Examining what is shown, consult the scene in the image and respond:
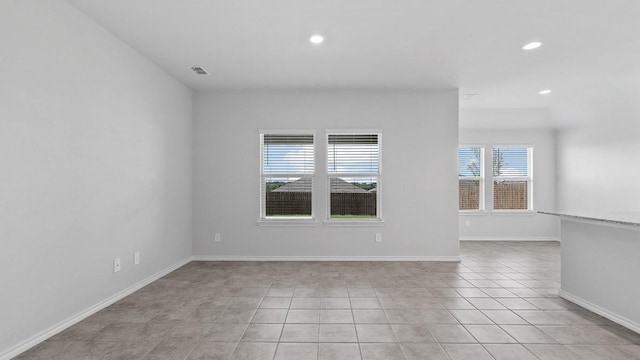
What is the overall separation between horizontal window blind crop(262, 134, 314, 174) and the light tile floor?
1.68 m

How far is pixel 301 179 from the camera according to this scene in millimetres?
5148

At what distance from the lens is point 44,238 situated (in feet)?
8.02

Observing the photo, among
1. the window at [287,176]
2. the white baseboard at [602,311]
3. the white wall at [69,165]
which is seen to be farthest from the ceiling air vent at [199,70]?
the white baseboard at [602,311]

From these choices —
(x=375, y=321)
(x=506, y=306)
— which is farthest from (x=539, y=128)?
(x=375, y=321)

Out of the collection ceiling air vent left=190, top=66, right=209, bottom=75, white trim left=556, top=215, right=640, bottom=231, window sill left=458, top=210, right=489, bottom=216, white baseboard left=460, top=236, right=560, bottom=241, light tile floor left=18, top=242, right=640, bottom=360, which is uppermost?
ceiling air vent left=190, top=66, right=209, bottom=75

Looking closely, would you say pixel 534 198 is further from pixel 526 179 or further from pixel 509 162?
pixel 509 162

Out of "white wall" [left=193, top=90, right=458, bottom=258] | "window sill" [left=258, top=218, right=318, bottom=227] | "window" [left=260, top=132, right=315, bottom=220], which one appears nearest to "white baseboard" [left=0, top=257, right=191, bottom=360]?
"white wall" [left=193, top=90, right=458, bottom=258]

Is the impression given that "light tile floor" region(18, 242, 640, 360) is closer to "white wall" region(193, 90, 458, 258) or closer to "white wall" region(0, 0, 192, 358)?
"white wall" region(0, 0, 192, 358)

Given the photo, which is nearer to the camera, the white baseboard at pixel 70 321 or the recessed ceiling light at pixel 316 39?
the white baseboard at pixel 70 321

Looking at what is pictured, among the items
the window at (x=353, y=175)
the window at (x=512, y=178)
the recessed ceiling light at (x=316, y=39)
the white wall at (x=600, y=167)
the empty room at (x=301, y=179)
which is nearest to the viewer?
the empty room at (x=301, y=179)

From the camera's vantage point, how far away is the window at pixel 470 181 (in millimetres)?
7094

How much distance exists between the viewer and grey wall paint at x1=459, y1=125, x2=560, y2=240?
6992 mm

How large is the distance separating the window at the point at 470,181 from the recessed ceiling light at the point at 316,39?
16.4ft

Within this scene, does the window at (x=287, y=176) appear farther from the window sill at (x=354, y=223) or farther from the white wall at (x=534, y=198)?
the white wall at (x=534, y=198)
